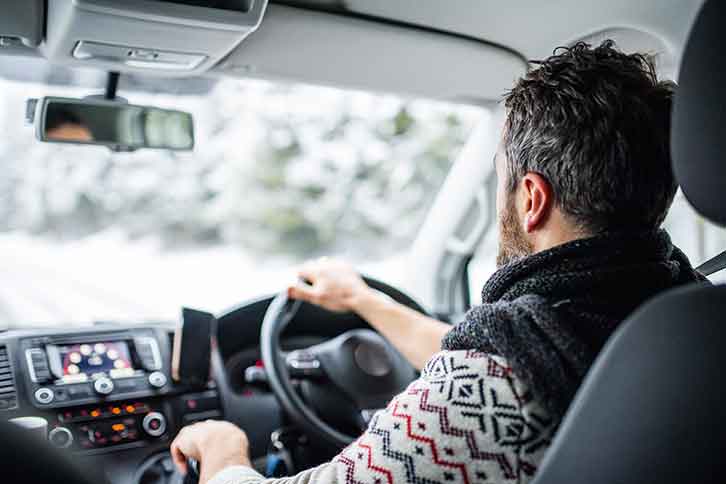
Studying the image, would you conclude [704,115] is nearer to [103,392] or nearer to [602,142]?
[602,142]

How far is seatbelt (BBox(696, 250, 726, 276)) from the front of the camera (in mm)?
2397

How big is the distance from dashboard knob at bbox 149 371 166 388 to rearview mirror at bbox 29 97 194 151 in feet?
2.34

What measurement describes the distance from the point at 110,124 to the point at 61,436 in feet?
3.12

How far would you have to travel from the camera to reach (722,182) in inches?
56.2

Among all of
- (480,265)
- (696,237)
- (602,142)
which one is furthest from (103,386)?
(696,237)

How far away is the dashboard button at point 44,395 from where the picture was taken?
252cm

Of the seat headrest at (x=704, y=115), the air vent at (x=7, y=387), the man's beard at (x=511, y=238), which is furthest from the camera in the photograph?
the air vent at (x=7, y=387)

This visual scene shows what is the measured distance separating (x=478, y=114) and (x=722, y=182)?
214 centimetres

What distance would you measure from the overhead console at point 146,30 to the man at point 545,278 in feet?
2.98

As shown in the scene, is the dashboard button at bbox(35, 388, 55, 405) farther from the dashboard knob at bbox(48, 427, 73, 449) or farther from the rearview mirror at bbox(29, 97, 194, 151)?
the rearview mirror at bbox(29, 97, 194, 151)

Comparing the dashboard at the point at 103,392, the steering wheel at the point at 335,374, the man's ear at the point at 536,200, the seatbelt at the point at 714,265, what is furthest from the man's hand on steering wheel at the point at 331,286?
the man's ear at the point at 536,200

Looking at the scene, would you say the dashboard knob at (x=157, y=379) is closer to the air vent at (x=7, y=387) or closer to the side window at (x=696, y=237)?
the air vent at (x=7, y=387)

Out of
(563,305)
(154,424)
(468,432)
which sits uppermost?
(563,305)

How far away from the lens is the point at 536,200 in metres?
1.77
